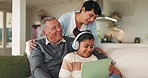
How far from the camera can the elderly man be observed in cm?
160

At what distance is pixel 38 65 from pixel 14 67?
0.32m

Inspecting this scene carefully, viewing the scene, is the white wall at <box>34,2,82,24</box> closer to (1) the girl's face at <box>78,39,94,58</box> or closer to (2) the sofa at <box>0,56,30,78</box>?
(2) the sofa at <box>0,56,30,78</box>

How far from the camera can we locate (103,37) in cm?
613

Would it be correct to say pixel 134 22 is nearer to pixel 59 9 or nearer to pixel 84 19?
pixel 59 9

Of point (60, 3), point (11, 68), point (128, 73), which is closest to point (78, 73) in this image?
point (128, 73)

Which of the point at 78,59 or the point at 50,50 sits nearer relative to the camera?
the point at 78,59

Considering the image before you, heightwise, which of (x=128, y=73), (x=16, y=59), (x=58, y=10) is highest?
(x=58, y=10)

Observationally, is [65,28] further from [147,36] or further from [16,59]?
[147,36]

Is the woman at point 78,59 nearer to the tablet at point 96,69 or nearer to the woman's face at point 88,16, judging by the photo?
the tablet at point 96,69

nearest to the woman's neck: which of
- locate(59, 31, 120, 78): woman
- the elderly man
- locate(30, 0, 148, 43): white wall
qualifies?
the elderly man

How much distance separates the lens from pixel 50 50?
167cm

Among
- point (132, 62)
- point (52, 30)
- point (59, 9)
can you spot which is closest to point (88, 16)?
point (52, 30)

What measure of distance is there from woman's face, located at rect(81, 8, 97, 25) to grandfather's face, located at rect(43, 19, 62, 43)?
0.28 meters

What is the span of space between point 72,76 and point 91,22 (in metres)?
0.58
